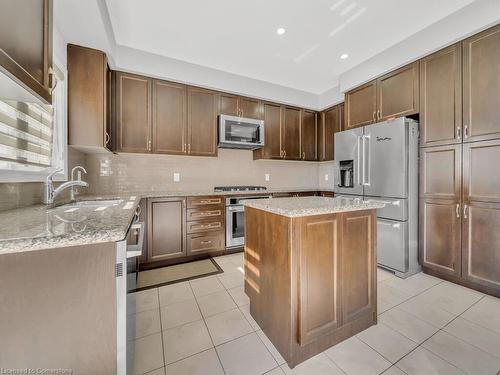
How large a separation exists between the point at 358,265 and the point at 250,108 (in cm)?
284

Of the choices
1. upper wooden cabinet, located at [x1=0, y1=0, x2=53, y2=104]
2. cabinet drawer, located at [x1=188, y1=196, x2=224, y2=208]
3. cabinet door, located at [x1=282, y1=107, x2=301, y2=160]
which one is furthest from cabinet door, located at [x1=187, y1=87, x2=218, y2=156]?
upper wooden cabinet, located at [x1=0, y1=0, x2=53, y2=104]

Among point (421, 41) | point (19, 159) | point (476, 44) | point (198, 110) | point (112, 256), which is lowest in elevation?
point (112, 256)

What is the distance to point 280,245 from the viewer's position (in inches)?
53.3

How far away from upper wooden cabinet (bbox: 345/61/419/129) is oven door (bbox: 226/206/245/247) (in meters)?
2.09

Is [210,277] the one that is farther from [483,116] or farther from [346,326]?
[483,116]

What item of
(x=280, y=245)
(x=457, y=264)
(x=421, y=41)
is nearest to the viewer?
(x=280, y=245)

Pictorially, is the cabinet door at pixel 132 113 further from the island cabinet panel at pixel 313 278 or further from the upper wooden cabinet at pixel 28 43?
the island cabinet panel at pixel 313 278

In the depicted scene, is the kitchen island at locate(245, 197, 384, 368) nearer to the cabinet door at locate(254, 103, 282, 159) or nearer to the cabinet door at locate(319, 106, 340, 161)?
the cabinet door at locate(254, 103, 282, 159)

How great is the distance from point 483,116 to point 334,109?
2105 millimetres

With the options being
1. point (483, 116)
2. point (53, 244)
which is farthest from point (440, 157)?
point (53, 244)

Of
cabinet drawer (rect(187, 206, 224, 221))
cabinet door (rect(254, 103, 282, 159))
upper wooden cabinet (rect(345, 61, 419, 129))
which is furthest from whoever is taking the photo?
cabinet door (rect(254, 103, 282, 159))

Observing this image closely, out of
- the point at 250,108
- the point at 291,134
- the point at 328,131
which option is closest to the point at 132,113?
the point at 250,108

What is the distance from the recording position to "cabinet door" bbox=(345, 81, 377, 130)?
295 cm

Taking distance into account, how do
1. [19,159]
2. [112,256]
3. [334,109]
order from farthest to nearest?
[334,109], [19,159], [112,256]
